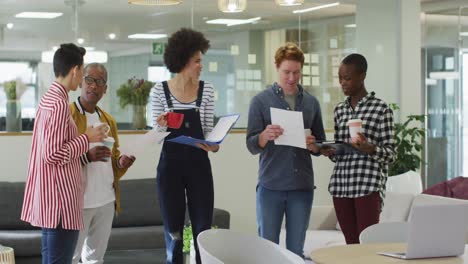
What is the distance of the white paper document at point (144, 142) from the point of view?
4.69 meters

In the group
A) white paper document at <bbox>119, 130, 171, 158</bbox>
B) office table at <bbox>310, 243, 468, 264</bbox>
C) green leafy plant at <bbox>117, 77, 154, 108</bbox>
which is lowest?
office table at <bbox>310, 243, 468, 264</bbox>

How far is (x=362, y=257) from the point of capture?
3742mm

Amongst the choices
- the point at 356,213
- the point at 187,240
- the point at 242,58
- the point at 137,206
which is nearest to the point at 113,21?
the point at 242,58

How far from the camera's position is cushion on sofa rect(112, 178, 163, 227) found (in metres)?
8.29

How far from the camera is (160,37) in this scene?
897 cm

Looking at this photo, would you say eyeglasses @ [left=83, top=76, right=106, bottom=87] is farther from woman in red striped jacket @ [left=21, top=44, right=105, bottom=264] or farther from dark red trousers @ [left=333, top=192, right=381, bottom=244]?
dark red trousers @ [left=333, top=192, right=381, bottom=244]

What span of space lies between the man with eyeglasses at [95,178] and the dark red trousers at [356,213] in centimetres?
128

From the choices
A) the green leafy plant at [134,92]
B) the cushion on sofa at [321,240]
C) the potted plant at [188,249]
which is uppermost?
the green leafy plant at [134,92]

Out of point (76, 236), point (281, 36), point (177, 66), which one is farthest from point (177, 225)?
point (281, 36)

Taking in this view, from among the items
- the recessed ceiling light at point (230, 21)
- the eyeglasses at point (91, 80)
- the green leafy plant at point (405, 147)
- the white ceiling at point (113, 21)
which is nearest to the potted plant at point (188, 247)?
the eyeglasses at point (91, 80)

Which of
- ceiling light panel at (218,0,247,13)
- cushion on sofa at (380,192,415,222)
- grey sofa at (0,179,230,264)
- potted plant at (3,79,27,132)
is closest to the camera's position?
grey sofa at (0,179,230,264)

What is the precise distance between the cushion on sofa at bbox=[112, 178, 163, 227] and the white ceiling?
1.41 metres

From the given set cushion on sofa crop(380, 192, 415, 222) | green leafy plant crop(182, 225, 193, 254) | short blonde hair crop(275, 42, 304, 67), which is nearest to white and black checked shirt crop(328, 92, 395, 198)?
short blonde hair crop(275, 42, 304, 67)

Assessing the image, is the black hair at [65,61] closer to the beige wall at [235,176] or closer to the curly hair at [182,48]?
the curly hair at [182,48]
